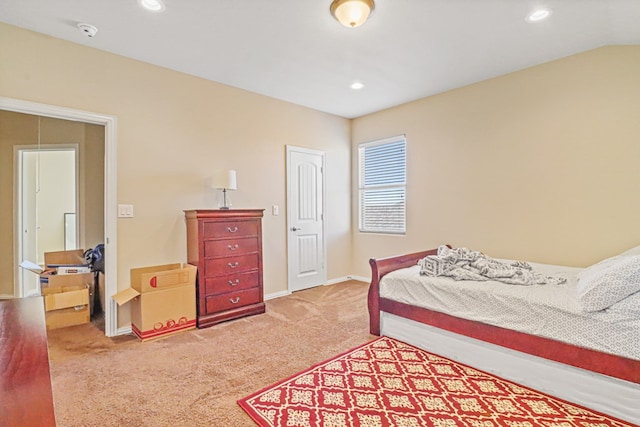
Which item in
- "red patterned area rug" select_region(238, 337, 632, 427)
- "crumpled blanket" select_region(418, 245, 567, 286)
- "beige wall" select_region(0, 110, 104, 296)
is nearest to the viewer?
"red patterned area rug" select_region(238, 337, 632, 427)

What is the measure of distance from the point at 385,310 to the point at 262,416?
1471 mm

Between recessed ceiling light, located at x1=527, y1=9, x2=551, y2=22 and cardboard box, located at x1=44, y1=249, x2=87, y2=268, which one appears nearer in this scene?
recessed ceiling light, located at x1=527, y1=9, x2=551, y2=22

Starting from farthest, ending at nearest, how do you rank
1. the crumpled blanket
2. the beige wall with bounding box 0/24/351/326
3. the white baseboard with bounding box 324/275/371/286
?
the white baseboard with bounding box 324/275/371/286
the beige wall with bounding box 0/24/351/326
the crumpled blanket

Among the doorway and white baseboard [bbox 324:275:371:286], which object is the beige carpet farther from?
the doorway

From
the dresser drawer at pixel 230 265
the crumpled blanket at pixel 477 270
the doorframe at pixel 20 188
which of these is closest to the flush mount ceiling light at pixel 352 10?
the crumpled blanket at pixel 477 270

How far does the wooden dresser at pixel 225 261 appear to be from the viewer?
3260 mm

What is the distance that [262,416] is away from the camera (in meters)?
1.81

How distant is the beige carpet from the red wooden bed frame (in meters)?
0.39

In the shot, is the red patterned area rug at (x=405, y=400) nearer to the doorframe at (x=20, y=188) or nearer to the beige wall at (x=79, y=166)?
the beige wall at (x=79, y=166)

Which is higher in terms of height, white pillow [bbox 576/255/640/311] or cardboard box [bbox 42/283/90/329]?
white pillow [bbox 576/255/640/311]

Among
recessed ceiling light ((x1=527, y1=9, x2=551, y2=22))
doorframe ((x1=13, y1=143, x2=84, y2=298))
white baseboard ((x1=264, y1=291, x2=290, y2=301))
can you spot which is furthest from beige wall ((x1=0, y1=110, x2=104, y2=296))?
recessed ceiling light ((x1=527, y1=9, x2=551, y2=22))

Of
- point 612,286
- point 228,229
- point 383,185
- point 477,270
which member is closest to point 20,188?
point 228,229

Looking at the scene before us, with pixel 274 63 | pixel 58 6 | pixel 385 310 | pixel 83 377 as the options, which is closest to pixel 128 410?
pixel 83 377

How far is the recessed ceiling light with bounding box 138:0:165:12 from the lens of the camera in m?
2.29
